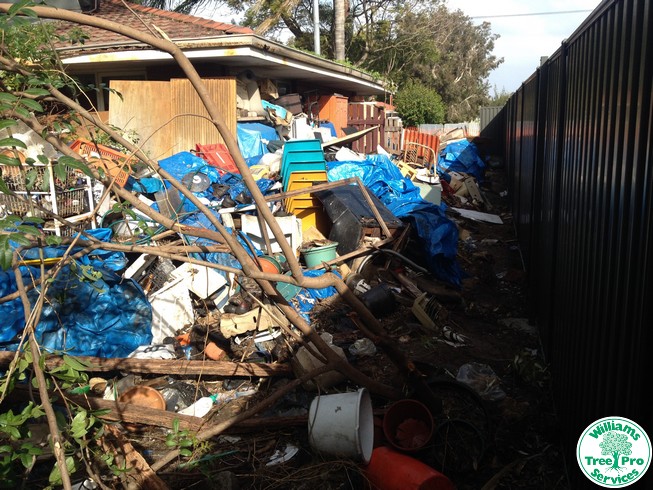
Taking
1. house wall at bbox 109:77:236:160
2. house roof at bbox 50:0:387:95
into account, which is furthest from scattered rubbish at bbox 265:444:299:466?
house wall at bbox 109:77:236:160

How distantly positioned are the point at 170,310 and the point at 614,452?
4292 millimetres

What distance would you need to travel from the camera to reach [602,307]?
92.4 inches

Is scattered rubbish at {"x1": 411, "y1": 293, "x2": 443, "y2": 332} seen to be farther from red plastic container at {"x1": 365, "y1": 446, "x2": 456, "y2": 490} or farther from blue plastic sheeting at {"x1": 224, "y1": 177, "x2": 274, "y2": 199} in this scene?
blue plastic sheeting at {"x1": 224, "y1": 177, "x2": 274, "y2": 199}

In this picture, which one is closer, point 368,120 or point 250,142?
point 250,142

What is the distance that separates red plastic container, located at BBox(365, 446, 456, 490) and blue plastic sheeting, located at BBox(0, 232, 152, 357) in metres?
2.65

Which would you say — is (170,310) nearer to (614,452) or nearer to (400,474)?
(400,474)

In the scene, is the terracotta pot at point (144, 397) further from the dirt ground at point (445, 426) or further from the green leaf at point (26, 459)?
the green leaf at point (26, 459)

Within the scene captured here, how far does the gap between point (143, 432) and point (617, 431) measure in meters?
2.99

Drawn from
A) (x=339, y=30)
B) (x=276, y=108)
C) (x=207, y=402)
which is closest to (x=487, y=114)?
(x=339, y=30)

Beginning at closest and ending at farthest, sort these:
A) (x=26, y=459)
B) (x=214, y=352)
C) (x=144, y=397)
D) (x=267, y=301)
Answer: (x=26, y=459)
(x=144, y=397)
(x=214, y=352)
(x=267, y=301)

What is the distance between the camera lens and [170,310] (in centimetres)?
546

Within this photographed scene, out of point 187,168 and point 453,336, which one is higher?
point 187,168

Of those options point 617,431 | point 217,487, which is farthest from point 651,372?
point 217,487

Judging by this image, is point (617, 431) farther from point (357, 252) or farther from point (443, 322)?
point (357, 252)
